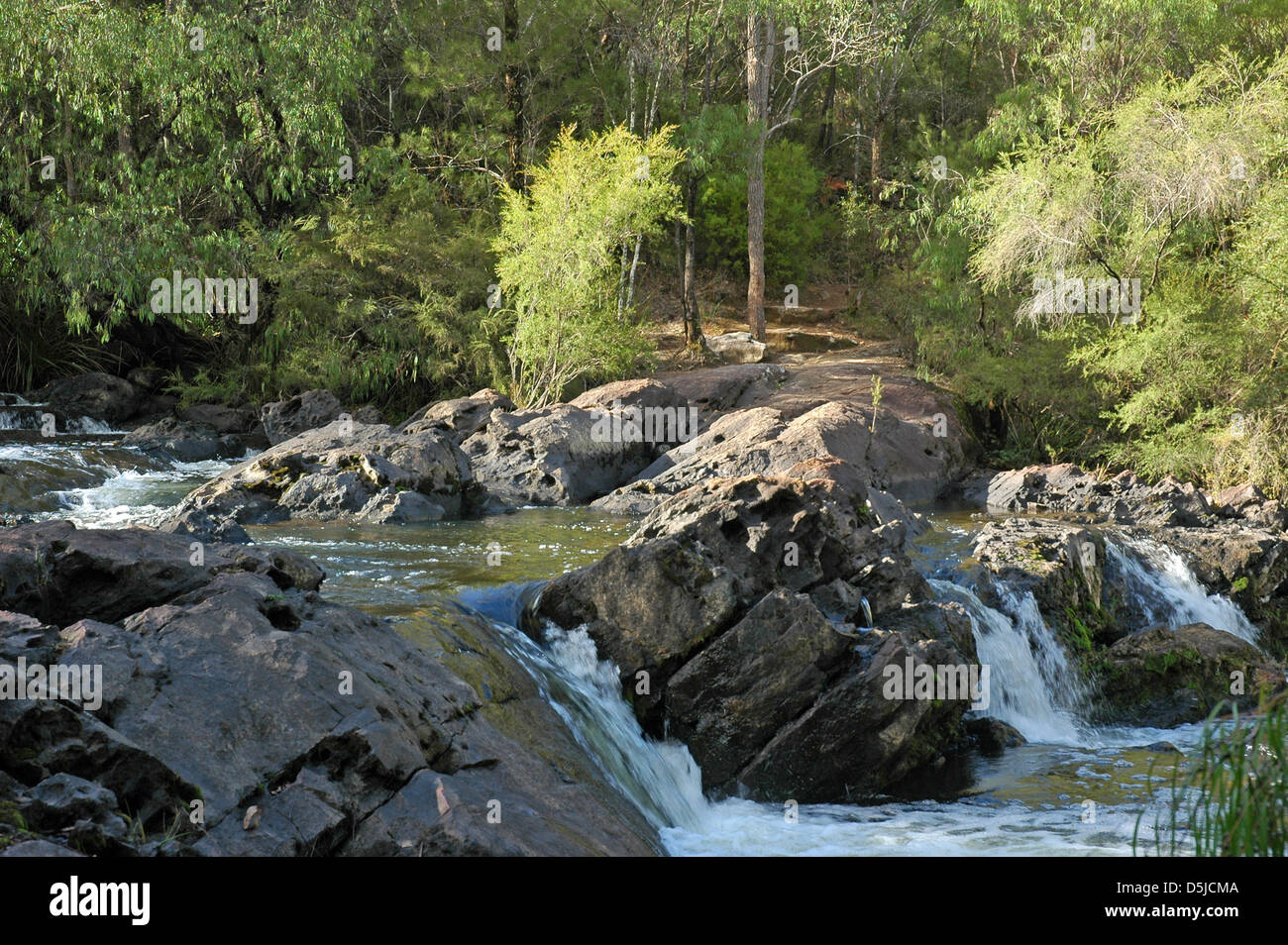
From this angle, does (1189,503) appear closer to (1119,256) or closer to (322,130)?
(1119,256)

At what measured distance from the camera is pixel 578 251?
20828 millimetres

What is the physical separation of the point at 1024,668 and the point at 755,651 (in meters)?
3.40

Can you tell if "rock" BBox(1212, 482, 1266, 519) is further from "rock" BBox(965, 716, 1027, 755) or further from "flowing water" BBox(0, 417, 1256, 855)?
"rock" BBox(965, 716, 1027, 755)

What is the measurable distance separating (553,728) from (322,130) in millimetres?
19133

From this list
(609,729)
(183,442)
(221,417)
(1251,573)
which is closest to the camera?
(609,729)

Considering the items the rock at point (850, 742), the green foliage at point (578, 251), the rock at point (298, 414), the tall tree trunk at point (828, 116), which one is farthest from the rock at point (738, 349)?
the rock at point (850, 742)

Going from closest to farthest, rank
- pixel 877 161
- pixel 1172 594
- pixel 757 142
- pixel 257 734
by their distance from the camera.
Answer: pixel 257 734 → pixel 1172 594 → pixel 757 142 → pixel 877 161

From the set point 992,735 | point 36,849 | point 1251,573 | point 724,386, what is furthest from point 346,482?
point 36,849

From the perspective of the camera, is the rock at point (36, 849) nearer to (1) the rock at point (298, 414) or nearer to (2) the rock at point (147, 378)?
(1) the rock at point (298, 414)

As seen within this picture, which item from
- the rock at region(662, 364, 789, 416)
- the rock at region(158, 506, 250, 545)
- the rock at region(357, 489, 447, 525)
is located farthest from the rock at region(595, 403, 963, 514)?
the rock at region(158, 506, 250, 545)

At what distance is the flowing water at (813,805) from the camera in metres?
7.31

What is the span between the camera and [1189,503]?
15.4 meters

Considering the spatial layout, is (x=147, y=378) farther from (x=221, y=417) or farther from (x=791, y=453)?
(x=791, y=453)
